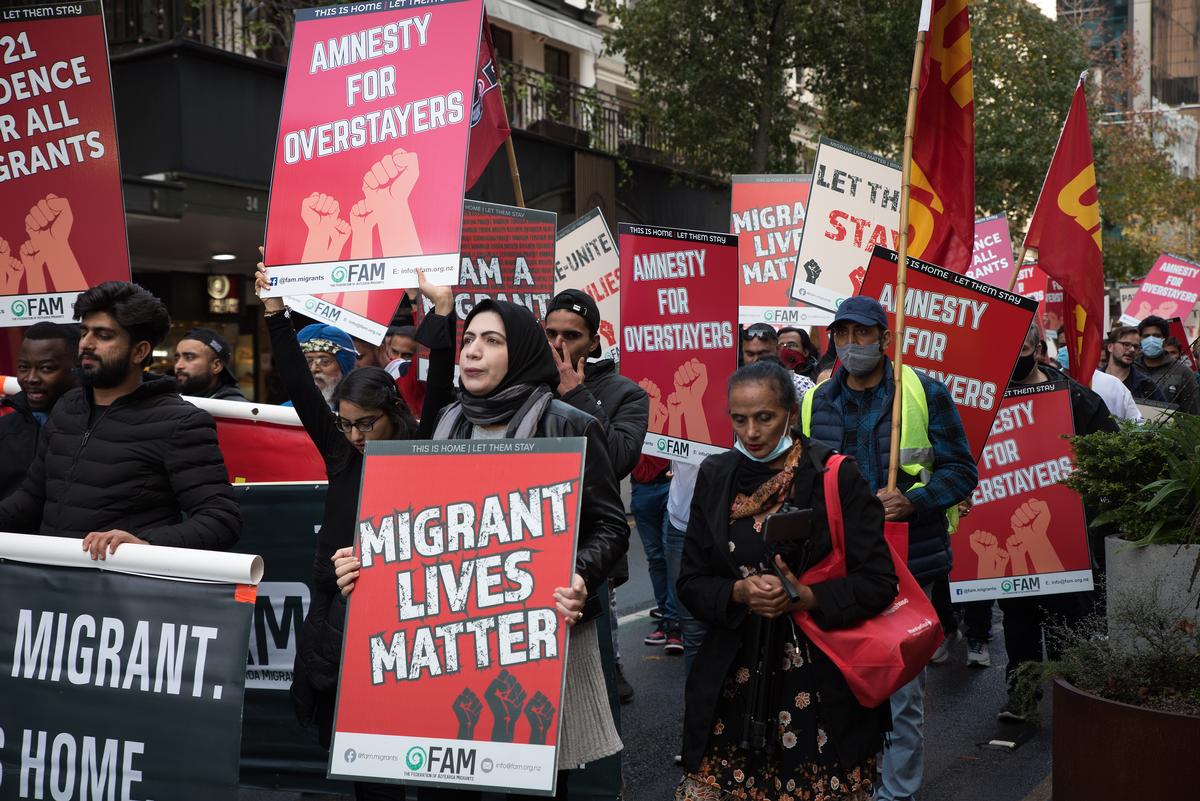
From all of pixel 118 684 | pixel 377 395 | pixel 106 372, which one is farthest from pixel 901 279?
pixel 118 684

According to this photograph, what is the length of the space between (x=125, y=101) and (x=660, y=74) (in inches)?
378

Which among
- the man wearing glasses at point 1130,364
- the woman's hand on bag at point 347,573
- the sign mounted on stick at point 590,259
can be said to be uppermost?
the sign mounted on stick at point 590,259

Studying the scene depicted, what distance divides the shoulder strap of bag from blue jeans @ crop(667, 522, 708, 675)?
219 cm

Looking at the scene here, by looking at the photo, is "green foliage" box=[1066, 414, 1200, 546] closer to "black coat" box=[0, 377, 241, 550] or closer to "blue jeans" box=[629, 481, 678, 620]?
"blue jeans" box=[629, 481, 678, 620]

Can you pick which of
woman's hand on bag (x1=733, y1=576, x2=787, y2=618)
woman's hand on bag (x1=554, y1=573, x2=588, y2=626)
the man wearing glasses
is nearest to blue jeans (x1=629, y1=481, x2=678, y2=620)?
woman's hand on bag (x1=733, y1=576, x2=787, y2=618)

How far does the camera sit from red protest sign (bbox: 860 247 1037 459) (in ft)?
18.7

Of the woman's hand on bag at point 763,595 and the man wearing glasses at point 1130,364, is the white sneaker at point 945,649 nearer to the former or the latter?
the man wearing glasses at point 1130,364

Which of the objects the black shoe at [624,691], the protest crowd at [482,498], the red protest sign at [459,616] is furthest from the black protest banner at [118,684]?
the black shoe at [624,691]

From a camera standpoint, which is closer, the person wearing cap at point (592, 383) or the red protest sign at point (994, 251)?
the person wearing cap at point (592, 383)

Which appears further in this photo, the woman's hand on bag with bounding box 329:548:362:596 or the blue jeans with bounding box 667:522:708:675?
the blue jeans with bounding box 667:522:708:675

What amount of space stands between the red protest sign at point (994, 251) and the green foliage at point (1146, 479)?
280 inches

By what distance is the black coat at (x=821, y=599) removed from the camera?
373cm

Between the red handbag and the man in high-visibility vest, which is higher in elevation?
the man in high-visibility vest

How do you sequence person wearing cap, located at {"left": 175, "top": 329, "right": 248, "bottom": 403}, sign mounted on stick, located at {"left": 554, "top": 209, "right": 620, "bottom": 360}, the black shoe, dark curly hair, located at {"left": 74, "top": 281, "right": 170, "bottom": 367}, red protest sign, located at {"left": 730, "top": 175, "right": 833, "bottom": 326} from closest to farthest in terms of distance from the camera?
dark curly hair, located at {"left": 74, "top": 281, "right": 170, "bottom": 367} → person wearing cap, located at {"left": 175, "top": 329, "right": 248, "bottom": 403} → the black shoe → sign mounted on stick, located at {"left": 554, "top": 209, "right": 620, "bottom": 360} → red protest sign, located at {"left": 730, "top": 175, "right": 833, "bottom": 326}
